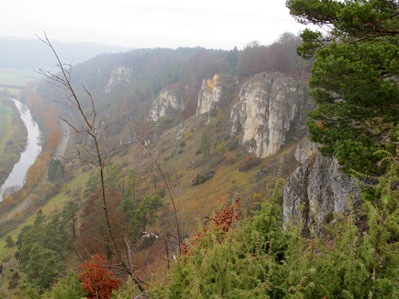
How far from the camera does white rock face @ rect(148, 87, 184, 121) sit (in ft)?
290

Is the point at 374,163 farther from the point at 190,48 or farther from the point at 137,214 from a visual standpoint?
the point at 190,48

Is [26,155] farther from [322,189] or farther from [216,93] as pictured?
[322,189]

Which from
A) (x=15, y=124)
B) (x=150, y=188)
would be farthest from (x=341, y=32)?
(x=15, y=124)

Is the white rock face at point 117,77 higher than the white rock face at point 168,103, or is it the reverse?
the white rock face at point 117,77

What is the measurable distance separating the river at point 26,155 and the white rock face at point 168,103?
40.0 meters

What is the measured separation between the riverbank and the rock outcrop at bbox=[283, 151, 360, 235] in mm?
71405

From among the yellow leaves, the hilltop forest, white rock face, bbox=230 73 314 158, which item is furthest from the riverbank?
white rock face, bbox=230 73 314 158

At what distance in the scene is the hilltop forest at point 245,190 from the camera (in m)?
3.17

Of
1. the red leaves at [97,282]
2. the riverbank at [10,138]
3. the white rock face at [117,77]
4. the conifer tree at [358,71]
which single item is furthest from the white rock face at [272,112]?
the white rock face at [117,77]

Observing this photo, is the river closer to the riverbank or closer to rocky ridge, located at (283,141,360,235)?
the riverbank

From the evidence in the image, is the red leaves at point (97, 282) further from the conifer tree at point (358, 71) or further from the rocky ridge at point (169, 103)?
the rocky ridge at point (169, 103)

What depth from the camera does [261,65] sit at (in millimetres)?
62031

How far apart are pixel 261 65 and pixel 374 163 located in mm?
59410

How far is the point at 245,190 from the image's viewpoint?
1305 inches
